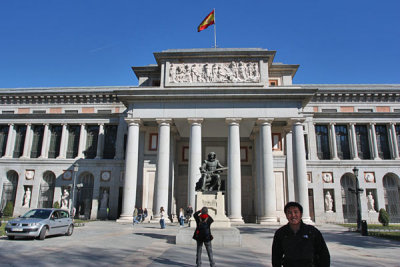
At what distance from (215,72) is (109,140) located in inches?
696

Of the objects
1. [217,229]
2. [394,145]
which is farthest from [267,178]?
[394,145]

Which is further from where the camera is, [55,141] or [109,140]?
[55,141]

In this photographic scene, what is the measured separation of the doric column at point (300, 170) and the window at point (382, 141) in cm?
1640

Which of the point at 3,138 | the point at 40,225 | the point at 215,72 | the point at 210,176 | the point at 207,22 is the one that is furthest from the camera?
the point at 3,138

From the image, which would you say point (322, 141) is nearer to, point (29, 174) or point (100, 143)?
point (100, 143)

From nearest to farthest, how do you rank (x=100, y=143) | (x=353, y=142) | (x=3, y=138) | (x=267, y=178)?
(x=267, y=178)
(x=353, y=142)
(x=100, y=143)
(x=3, y=138)

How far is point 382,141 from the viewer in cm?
3925

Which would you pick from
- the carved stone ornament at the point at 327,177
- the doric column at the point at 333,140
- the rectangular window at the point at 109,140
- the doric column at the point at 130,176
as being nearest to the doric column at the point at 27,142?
the rectangular window at the point at 109,140

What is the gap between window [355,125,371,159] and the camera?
3897 cm

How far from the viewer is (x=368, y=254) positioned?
12289 millimetres

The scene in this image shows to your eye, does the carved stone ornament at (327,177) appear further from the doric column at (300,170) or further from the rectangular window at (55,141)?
the rectangular window at (55,141)

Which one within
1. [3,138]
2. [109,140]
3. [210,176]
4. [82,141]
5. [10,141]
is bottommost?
[210,176]

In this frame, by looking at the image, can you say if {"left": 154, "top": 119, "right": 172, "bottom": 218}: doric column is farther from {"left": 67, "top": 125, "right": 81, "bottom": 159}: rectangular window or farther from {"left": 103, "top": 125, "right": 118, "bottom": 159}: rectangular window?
{"left": 67, "top": 125, "right": 81, "bottom": 159}: rectangular window

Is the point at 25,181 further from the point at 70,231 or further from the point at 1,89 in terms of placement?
the point at 70,231
